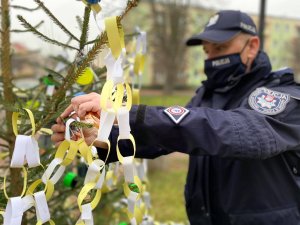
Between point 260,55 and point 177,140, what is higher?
point 260,55

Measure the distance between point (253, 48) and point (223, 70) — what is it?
0.81 ft

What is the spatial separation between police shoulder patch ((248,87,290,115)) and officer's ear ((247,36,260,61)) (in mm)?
503

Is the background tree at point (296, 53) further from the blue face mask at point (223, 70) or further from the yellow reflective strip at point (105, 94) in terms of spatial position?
the yellow reflective strip at point (105, 94)

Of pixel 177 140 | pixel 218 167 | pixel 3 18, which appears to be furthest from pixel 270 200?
pixel 3 18

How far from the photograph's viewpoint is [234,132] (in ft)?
5.19

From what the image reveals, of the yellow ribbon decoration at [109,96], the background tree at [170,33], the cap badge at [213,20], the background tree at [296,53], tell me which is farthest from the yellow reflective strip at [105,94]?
the background tree at [296,53]

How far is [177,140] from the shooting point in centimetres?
157

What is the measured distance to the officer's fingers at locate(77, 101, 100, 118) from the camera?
4.70 feet

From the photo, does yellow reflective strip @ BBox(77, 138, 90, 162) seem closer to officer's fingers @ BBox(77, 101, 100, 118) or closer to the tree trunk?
officer's fingers @ BBox(77, 101, 100, 118)

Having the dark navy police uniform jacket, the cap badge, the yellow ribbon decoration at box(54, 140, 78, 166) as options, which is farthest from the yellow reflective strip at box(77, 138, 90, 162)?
the cap badge

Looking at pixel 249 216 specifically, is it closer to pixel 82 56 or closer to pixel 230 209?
pixel 230 209

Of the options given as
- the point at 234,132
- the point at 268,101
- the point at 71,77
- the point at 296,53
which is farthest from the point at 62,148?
the point at 296,53

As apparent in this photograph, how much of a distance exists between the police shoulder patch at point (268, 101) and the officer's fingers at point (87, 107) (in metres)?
0.70

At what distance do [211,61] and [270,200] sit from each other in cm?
84
